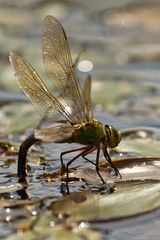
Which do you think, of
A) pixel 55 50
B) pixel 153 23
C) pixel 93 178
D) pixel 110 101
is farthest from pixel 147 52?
pixel 93 178

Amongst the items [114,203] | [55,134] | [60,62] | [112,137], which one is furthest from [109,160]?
[60,62]

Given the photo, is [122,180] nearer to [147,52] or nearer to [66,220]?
[66,220]

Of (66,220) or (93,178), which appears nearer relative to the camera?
(66,220)

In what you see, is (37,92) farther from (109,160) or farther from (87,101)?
(109,160)

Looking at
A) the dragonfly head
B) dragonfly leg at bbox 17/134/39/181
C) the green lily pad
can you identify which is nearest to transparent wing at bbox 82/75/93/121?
the dragonfly head

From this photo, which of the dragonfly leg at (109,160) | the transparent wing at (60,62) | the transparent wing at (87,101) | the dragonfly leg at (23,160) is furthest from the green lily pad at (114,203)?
the transparent wing at (60,62)
